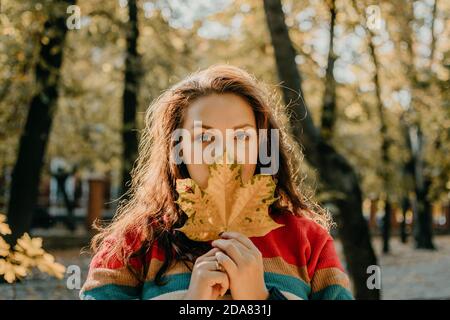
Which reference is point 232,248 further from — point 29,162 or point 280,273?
point 29,162

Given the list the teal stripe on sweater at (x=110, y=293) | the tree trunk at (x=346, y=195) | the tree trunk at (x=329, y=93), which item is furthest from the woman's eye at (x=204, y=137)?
the tree trunk at (x=329, y=93)

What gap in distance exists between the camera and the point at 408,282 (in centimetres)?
1135

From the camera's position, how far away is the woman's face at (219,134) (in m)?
1.75

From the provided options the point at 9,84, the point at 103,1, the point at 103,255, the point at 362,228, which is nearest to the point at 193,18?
the point at 103,1

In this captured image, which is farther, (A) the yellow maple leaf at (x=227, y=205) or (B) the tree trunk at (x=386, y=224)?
(B) the tree trunk at (x=386, y=224)

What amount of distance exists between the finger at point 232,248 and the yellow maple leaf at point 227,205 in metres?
0.07

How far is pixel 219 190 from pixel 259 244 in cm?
33

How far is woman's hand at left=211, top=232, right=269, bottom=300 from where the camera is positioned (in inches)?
Answer: 60.6

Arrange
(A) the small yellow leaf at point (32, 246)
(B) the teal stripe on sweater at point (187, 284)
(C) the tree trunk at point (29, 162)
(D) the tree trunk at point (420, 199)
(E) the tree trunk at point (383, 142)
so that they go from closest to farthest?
1. (B) the teal stripe on sweater at point (187, 284)
2. (A) the small yellow leaf at point (32, 246)
3. (C) the tree trunk at point (29, 162)
4. (E) the tree trunk at point (383, 142)
5. (D) the tree trunk at point (420, 199)

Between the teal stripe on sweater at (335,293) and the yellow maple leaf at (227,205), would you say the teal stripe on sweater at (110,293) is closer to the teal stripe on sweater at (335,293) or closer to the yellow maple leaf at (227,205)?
the yellow maple leaf at (227,205)

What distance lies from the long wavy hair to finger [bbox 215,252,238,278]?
0.82ft

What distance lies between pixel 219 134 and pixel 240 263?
0.41m

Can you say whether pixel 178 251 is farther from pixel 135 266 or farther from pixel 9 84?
pixel 9 84

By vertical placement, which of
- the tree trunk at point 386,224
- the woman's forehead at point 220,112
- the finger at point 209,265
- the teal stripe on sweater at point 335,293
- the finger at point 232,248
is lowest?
the tree trunk at point 386,224
